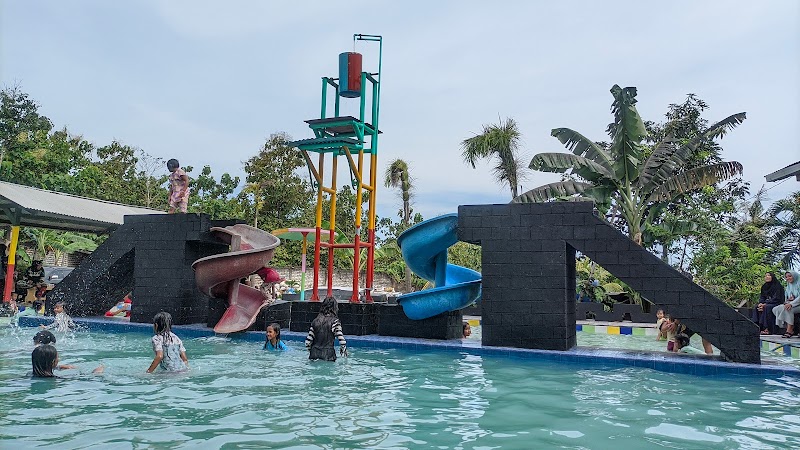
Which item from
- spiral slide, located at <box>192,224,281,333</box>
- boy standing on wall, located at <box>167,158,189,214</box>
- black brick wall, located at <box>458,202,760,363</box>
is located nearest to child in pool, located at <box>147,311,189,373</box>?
spiral slide, located at <box>192,224,281,333</box>

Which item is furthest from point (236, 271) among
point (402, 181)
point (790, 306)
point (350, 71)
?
point (402, 181)

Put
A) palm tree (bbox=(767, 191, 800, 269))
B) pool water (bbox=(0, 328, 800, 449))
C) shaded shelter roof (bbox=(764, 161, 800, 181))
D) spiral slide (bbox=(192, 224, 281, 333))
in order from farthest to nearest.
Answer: palm tree (bbox=(767, 191, 800, 269))
spiral slide (bbox=(192, 224, 281, 333))
shaded shelter roof (bbox=(764, 161, 800, 181))
pool water (bbox=(0, 328, 800, 449))

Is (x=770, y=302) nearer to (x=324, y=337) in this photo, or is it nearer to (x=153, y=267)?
(x=324, y=337)

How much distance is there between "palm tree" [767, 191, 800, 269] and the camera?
26156 mm

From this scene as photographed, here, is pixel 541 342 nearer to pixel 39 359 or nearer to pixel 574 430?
pixel 574 430

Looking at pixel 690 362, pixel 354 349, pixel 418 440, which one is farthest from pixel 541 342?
pixel 418 440

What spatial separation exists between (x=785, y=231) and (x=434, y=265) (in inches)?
887

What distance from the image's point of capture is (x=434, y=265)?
1241cm

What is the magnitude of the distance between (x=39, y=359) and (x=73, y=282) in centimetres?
872

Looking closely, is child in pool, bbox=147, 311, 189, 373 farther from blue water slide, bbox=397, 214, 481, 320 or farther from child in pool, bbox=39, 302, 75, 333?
child in pool, bbox=39, 302, 75, 333

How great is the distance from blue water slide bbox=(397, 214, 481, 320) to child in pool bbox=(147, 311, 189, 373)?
188 inches

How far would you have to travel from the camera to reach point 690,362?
916 centimetres

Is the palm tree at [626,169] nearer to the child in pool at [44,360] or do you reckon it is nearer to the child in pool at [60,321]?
the child in pool at [60,321]

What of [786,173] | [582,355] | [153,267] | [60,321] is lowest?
[582,355]
